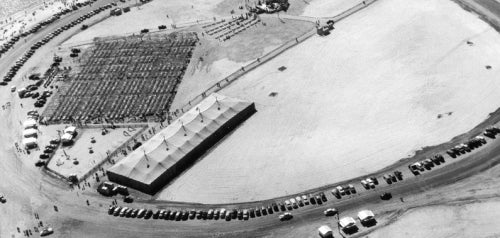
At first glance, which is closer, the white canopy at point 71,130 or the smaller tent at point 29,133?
the white canopy at point 71,130

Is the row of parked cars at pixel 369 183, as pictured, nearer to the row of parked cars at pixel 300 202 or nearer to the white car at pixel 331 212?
the row of parked cars at pixel 300 202

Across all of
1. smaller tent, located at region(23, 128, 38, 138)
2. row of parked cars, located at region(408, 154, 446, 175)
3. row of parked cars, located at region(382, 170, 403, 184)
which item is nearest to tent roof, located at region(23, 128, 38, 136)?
smaller tent, located at region(23, 128, 38, 138)

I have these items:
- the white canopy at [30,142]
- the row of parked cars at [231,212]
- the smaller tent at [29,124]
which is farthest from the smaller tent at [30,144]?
the row of parked cars at [231,212]

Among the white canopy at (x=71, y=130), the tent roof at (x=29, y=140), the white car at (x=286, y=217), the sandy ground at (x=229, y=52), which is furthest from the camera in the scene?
the sandy ground at (x=229, y=52)

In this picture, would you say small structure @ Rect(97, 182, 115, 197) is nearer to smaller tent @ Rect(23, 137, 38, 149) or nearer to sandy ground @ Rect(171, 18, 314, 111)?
smaller tent @ Rect(23, 137, 38, 149)

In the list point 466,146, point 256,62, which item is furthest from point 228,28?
point 466,146

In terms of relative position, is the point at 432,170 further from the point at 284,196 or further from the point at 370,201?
the point at 284,196

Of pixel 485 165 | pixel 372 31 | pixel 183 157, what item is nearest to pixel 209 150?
pixel 183 157
